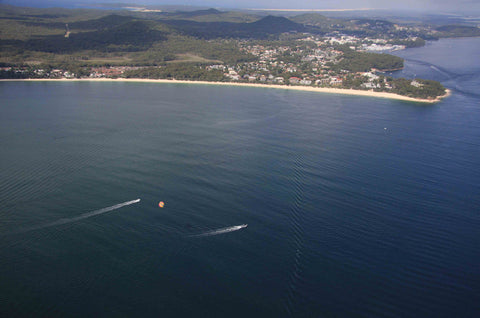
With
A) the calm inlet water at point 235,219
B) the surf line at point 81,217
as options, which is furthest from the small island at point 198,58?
the surf line at point 81,217

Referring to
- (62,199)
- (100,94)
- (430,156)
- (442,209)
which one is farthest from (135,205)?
(100,94)

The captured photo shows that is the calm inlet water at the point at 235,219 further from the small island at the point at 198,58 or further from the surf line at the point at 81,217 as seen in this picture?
the small island at the point at 198,58

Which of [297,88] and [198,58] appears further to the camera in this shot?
[198,58]

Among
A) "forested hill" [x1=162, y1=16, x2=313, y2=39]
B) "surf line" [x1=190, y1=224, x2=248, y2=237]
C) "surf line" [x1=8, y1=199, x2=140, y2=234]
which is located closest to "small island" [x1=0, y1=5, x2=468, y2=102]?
"forested hill" [x1=162, y1=16, x2=313, y2=39]

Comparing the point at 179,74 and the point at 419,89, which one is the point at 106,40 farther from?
the point at 419,89

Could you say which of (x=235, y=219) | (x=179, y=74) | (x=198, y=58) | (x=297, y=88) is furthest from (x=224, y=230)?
(x=198, y=58)

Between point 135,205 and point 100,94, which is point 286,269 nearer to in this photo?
point 135,205
